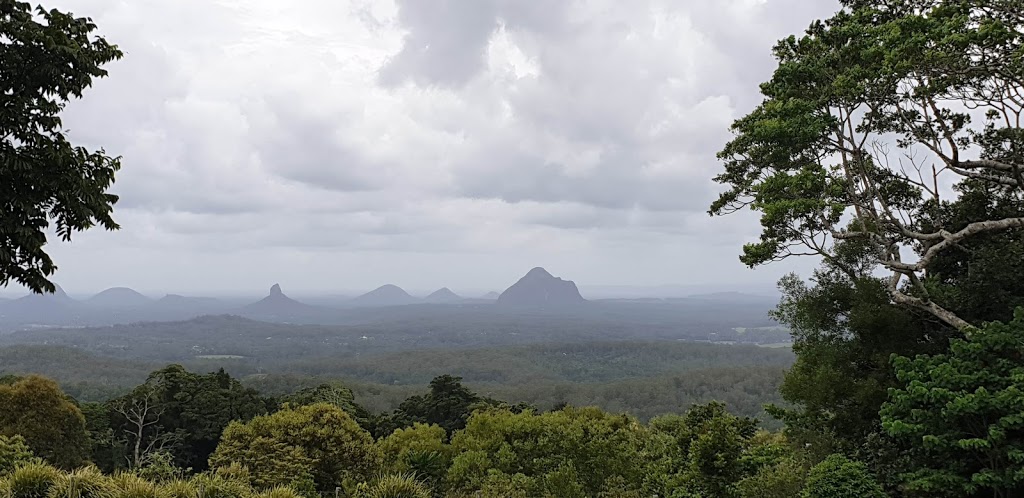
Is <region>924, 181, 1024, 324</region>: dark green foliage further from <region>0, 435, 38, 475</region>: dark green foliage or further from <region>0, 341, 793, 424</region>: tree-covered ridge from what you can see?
<region>0, 341, 793, 424</region>: tree-covered ridge

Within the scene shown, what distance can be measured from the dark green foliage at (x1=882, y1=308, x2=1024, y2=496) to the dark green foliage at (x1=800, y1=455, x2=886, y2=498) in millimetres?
598

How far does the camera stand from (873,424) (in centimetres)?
1121

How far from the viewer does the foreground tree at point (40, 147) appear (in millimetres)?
7293

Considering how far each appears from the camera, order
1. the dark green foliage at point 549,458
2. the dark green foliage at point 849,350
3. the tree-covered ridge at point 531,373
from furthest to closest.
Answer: the tree-covered ridge at point 531,373 → the dark green foliage at point 549,458 → the dark green foliage at point 849,350

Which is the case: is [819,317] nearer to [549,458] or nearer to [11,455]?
[549,458]

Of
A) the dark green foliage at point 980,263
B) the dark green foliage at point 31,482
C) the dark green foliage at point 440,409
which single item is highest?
the dark green foliage at point 980,263

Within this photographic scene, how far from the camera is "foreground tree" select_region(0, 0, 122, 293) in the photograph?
7.29m

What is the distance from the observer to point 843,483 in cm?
919

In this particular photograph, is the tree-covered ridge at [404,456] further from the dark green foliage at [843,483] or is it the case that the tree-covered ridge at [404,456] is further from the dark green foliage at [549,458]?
the dark green foliage at [843,483]

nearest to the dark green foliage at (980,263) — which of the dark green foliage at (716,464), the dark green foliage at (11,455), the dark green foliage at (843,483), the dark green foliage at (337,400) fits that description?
the dark green foliage at (843,483)

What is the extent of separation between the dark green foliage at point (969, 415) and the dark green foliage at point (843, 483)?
0.60 metres

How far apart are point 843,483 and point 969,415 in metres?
2.12

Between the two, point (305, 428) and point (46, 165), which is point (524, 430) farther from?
point (46, 165)

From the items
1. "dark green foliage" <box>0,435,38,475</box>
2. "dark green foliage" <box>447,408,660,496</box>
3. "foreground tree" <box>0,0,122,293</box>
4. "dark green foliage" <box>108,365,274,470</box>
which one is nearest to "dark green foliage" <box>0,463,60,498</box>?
"foreground tree" <box>0,0,122,293</box>
